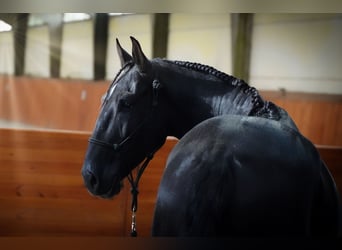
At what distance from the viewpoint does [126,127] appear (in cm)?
91

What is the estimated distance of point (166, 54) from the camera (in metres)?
0.98

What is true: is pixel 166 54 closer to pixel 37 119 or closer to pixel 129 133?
pixel 129 133

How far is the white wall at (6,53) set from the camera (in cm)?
100

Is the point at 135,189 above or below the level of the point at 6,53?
below

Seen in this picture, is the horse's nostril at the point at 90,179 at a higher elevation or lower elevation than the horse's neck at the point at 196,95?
lower

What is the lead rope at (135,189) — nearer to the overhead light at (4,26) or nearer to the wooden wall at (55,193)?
the wooden wall at (55,193)

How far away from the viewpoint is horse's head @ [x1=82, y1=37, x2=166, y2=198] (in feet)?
2.98

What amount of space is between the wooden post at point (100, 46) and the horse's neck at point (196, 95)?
151 millimetres

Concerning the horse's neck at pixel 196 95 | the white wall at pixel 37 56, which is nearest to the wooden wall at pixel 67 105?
the white wall at pixel 37 56

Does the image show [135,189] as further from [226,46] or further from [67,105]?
[226,46]

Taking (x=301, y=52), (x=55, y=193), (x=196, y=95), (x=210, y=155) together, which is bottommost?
(x=55, y=193)

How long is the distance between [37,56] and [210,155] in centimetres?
46

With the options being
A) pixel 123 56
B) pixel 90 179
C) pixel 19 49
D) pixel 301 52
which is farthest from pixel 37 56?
pixel 301 52

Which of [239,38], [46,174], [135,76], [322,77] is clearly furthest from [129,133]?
[322,77]
